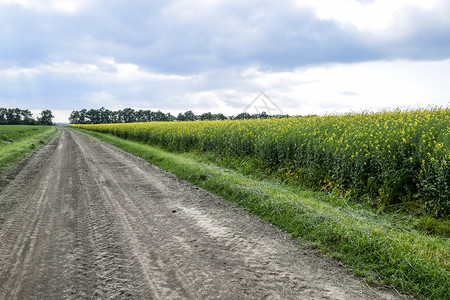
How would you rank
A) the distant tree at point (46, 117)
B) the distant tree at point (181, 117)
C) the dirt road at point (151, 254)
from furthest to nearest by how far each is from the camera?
the distant tree at point (46, 117)
the distant tree at point (181, 117)
the dirt road at point (151, 254)

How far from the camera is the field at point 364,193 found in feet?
12.5

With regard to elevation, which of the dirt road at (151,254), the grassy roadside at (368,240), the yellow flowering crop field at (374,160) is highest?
the yellow flowering crop field at (374,160)

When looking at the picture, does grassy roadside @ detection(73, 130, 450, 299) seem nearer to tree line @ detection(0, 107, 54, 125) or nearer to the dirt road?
the dirt road

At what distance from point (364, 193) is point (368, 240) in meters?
3.20

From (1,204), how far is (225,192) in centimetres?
519

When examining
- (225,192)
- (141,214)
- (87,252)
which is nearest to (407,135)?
(225,192)

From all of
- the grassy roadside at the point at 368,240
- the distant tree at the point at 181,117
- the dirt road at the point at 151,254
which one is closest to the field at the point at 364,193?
the grassy roadside at the point at 368,240

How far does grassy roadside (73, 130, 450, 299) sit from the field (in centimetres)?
1

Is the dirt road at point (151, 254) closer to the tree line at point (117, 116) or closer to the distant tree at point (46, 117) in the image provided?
the tree line at point (117, 116)

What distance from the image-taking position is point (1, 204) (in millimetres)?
6379

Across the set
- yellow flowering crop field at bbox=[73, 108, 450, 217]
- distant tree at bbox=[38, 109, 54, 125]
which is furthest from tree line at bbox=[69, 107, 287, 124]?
yellow flowering crop field at bbox=[73, 108, 450, 217]

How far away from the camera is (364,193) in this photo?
7.09 m

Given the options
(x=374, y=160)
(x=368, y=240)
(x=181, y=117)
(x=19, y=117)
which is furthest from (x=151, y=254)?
(x=19, y=117)

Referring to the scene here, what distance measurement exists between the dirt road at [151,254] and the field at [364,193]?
0.51 meters
